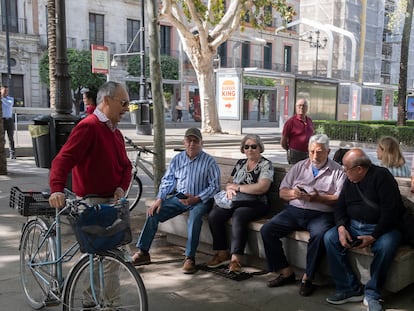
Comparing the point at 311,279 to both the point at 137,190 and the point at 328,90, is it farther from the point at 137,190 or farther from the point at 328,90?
the point at 328,90

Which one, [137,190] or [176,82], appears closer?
[137,190]

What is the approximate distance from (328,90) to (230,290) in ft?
71.3

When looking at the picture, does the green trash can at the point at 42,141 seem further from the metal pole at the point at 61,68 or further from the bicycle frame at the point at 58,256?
the bicycle frame at the point at 58,256

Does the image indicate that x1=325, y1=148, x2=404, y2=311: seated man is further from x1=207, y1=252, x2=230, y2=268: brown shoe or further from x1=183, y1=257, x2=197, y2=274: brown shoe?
x1=183, y1=257, x2=197, y2=274: brown shoe

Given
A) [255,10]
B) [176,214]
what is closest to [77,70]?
[255,10]

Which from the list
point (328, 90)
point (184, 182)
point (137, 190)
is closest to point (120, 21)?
point (328, 90)

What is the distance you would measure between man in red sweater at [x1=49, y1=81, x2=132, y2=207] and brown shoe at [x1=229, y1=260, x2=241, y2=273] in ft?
5.12

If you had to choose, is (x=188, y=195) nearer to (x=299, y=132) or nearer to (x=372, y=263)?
(x=372, y=263)

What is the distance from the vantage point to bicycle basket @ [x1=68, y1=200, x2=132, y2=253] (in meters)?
2.77

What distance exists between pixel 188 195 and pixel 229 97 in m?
17.0

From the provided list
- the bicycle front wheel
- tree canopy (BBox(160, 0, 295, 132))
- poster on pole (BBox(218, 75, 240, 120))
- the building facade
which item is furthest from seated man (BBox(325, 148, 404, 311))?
poster on pole (BBox(218, 75, 240, 120))

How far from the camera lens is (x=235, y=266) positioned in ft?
14.3

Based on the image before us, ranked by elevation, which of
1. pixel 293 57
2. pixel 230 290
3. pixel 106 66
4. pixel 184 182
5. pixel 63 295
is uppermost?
pixel 293 57

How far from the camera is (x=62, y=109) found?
21.0ft
